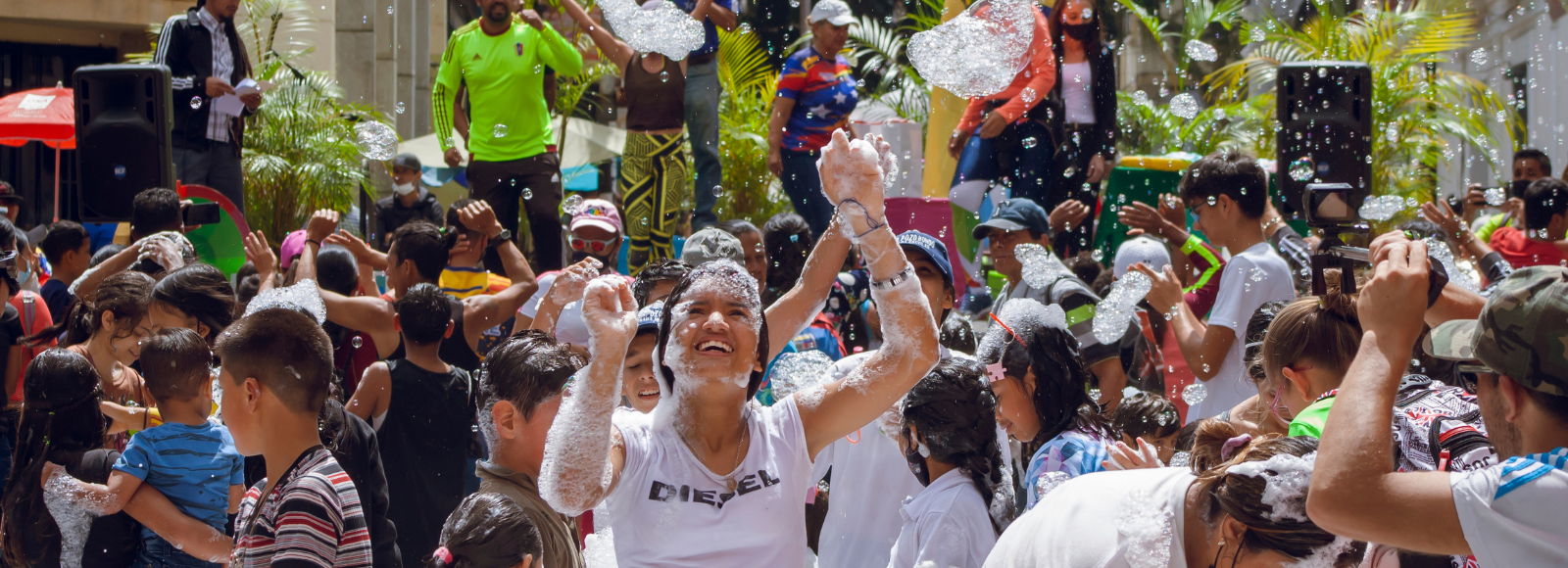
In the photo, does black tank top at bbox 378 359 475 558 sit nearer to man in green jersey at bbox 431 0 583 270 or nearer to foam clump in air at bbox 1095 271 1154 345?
foam clump in air at bbox 1095 271 1154 345

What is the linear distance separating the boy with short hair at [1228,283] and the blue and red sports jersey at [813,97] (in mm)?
2720

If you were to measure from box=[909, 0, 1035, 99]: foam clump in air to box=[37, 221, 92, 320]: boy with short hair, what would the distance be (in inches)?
168

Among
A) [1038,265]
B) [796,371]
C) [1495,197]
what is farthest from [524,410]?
[1495,197]

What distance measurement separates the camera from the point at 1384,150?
10.2 metres

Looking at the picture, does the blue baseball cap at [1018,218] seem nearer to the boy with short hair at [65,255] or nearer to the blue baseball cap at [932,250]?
the blue baseball cap at [932,250]

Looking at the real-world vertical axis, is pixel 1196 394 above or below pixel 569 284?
below

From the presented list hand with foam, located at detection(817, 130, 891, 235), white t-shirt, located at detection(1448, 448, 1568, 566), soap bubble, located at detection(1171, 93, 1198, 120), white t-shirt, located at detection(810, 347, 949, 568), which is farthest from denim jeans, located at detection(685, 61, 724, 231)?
white t-shirt, located at detection(1448, 448, 1568, 566)

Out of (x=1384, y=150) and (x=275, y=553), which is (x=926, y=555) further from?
(x=1384, y=150)

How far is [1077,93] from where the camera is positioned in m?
6.81

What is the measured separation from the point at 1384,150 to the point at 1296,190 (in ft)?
20.0

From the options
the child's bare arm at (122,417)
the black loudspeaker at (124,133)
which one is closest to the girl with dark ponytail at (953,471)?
the child's bare arm at (122,417)

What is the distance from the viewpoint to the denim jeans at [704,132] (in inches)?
272

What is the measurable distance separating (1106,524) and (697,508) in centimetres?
74

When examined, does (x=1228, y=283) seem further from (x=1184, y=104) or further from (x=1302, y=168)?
(x=1184, y=104)
